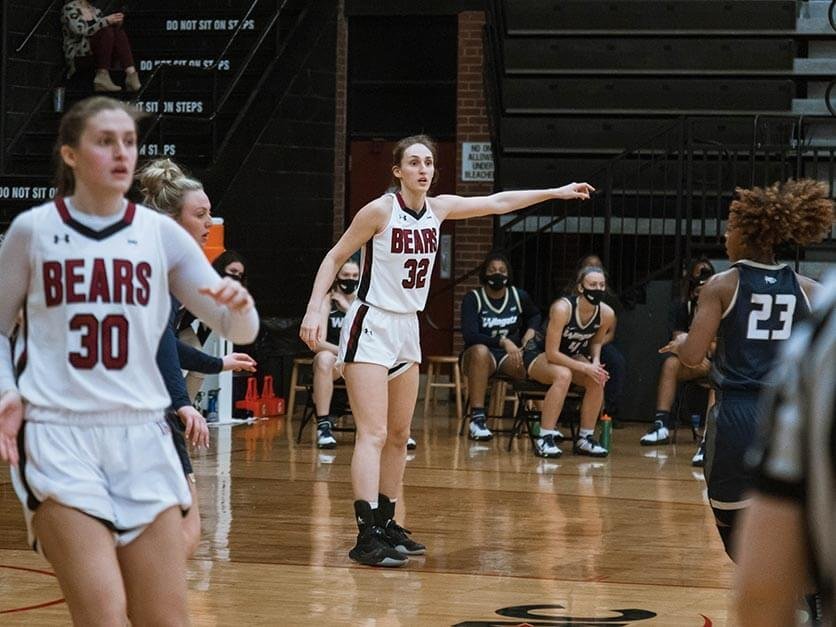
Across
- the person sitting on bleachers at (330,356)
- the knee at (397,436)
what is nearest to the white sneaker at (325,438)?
the person sitting on bleachers at (330,356)

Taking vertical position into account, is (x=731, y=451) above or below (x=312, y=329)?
below

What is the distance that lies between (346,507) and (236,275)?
10.4ft

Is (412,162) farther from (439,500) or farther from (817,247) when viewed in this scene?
(817,247)

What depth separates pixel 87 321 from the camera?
10.9ft

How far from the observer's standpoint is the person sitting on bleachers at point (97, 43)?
1491 cm

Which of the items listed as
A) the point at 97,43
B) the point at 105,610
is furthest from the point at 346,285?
the point at 105,610

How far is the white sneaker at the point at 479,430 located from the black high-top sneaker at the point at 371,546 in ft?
17.8

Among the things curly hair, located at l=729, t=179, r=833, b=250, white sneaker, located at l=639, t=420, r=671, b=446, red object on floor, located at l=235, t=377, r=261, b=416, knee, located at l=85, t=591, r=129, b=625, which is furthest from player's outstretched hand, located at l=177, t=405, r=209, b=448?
red object on floor, located at l=235, t=377, r=261, b=416

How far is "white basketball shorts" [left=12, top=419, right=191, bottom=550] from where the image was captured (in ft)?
10.8

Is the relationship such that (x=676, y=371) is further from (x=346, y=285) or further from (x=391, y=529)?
(x=391, y=529)

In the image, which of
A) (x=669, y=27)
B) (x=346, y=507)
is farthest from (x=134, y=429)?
(x=669, y=27)

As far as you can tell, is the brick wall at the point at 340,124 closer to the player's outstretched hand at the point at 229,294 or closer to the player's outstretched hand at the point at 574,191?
the player's outstretched hand at the point at 574,191

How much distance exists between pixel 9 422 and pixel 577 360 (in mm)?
8556

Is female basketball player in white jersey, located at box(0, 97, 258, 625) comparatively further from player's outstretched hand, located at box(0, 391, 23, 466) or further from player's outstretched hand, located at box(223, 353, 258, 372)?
player's outstretched hand, located at box(223, 353, 258, 372)
